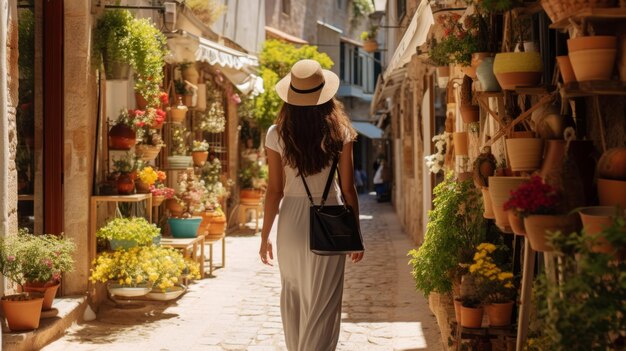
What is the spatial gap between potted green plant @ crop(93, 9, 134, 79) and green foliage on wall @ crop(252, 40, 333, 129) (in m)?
10.1

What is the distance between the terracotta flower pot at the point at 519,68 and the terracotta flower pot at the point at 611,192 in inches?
38.7

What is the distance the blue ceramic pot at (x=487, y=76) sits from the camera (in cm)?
510

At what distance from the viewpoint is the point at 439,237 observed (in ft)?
19.9

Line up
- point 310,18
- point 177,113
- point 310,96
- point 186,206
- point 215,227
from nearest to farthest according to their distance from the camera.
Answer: point 310,96 < point 186,206 < point 215,227 < point 177,113 < point 310,18

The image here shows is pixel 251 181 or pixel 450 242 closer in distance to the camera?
pixel 450 242

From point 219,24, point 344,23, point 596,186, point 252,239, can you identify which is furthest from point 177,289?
point 344,23

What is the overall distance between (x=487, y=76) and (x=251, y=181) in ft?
41.5

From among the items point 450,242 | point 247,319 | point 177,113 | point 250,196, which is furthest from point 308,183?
point 250,196

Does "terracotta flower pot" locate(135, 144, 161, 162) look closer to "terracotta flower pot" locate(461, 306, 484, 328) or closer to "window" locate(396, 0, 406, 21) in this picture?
"terracotta flower pot" locate(461, 306, 484, 328)

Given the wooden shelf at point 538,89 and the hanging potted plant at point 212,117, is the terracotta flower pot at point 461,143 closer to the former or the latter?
the wooden shelf at point 538,89

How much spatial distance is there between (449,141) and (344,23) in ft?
95.7

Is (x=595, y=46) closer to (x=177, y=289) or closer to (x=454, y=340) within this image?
(x=454, y=340)

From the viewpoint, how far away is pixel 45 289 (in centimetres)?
671

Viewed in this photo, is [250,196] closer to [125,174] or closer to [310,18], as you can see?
[125,174]
